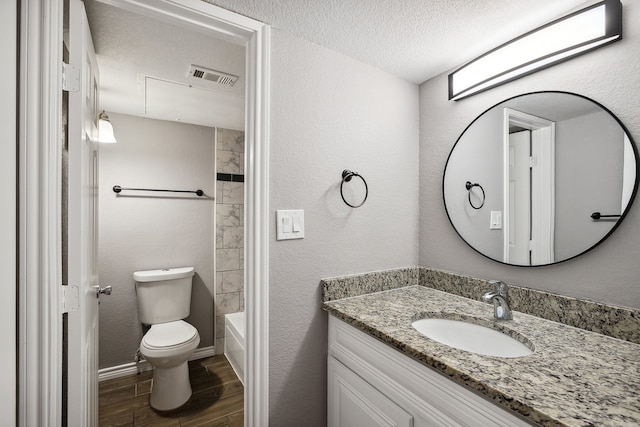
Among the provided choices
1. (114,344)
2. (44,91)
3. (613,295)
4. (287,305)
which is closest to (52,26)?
(44,91)

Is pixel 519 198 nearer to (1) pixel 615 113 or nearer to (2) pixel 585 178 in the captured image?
(2) pixel 585 178

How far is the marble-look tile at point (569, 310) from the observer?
3.11ft

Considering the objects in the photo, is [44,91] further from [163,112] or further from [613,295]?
[613,295]

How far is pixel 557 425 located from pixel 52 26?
1627mm

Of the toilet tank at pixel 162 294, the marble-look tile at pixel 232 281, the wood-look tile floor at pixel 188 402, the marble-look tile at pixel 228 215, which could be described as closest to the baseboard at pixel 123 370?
the wood-look tile floor at pixel 188 402

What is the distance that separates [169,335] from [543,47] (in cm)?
276

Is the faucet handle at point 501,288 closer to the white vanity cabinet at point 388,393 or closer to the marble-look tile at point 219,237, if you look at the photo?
the white vanity cabinet at point 388,393

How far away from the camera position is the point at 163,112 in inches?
93.4

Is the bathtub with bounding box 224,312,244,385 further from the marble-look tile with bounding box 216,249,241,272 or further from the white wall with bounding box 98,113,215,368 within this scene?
the marble-look tile with bounding box 216,249,241,272

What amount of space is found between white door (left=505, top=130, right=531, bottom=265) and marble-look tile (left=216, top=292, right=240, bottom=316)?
2369mm

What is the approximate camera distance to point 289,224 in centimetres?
125

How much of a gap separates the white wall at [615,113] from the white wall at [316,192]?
29cm

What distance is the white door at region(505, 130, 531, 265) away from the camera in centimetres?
123

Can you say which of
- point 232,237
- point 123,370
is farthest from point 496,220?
point 123,370
